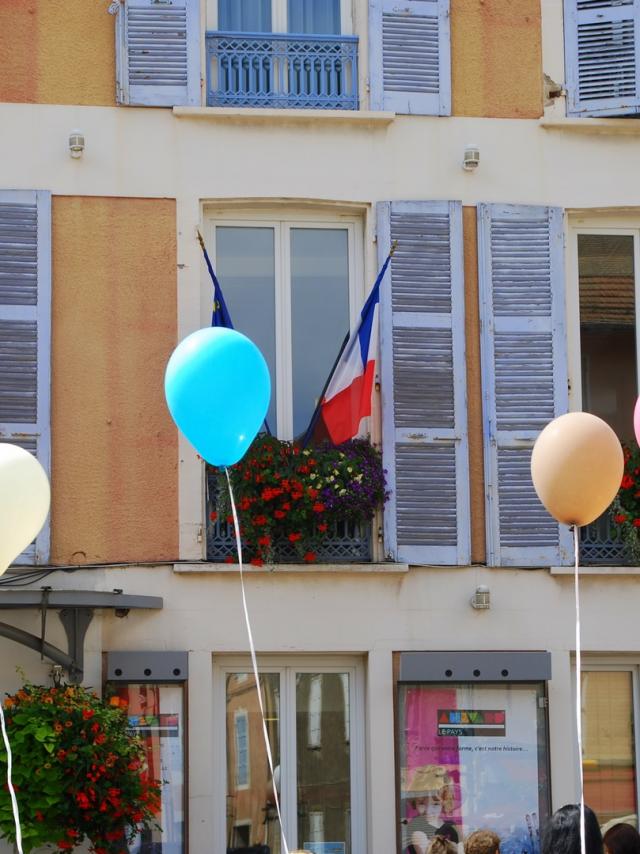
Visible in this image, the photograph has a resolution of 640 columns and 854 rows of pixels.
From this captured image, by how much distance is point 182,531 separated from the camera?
10.8 metres

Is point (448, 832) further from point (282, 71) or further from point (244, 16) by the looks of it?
point (244, 16)

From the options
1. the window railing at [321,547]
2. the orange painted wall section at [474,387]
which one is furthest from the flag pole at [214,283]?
the orange painted wall section at [474,387]

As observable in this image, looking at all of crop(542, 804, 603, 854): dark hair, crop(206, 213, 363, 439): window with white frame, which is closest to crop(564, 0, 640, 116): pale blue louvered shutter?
crop(206, 213, 363, 439): window with white frame

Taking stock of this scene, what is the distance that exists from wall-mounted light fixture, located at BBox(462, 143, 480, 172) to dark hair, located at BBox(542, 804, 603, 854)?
17.7ft

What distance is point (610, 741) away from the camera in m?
11.2

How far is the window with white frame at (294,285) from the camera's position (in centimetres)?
1140

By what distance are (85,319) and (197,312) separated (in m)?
0.64

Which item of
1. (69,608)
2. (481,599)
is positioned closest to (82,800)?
(69,608)

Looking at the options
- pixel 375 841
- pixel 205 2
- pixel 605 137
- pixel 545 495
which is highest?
pixel 205 2

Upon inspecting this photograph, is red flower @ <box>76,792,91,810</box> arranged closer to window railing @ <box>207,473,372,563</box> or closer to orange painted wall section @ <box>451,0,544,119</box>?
window railing @ <box>207,473,372,563</box>

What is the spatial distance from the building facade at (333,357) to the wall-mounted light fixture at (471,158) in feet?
0.06

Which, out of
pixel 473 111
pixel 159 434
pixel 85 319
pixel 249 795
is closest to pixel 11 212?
pixel 85 319

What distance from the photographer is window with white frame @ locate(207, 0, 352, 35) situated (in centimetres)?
1166

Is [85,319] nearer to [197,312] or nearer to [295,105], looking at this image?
[197,312]
